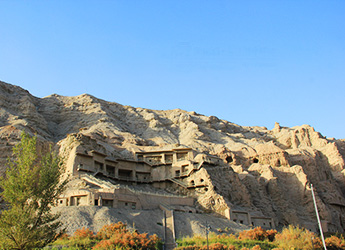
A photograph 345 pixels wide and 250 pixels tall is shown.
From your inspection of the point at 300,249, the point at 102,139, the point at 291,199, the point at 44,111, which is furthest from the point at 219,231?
the point at 44,111

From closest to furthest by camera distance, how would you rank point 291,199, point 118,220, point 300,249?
1. point 300,249
2. point 118,220
3. point 291,199

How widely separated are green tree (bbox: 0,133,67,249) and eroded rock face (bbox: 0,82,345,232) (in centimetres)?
2026

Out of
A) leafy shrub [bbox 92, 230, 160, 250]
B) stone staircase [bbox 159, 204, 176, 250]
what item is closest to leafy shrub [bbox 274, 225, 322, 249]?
stone staircase [bbox 159, 204, 176, 250]

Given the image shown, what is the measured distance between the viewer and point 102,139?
69.1 m

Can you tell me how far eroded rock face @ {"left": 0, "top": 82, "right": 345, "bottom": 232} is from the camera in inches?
2201

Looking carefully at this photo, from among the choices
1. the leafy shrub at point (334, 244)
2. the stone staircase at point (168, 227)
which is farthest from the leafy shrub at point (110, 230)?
the leafy shrub at point (334, 244)

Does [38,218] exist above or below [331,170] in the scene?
below

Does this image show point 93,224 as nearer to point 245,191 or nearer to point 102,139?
point 245,191

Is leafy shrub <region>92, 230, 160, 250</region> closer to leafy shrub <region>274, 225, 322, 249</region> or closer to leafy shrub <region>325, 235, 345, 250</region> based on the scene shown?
leafy shrub <region>274, 225, 322, 249</region>

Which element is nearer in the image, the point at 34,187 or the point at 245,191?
the point at 34,187

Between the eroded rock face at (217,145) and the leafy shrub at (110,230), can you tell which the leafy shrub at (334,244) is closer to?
the eroded rock face at (217,145)

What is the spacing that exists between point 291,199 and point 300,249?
26335mm

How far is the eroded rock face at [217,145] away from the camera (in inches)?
2201

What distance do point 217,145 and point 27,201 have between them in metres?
55.8
